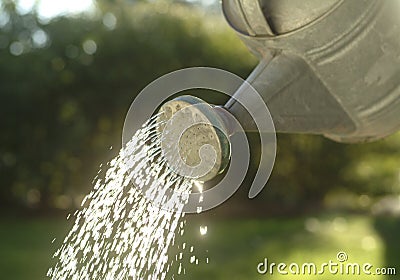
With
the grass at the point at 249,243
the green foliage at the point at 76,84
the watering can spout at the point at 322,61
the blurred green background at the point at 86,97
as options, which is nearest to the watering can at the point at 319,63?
the watering can spout at the point at 322,61

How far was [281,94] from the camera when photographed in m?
1.65

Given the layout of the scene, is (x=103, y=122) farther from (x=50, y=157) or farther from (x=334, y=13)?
(x=334, y=13)

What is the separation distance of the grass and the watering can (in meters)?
3.32

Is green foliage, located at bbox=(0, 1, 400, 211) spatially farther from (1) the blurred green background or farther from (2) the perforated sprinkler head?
(2) the perforated sprinkler head

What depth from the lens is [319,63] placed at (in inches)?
65.0

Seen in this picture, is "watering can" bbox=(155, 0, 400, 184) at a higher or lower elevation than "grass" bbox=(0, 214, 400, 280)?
lower

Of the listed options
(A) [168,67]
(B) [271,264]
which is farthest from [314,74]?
(A) [168,67]

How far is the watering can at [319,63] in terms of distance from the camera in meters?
1.59

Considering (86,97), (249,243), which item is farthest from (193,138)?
(86,97)

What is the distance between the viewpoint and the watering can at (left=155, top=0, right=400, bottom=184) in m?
1.59

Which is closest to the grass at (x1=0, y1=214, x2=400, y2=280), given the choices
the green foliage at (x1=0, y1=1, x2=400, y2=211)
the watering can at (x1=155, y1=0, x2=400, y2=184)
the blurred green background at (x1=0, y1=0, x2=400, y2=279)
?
the blurred green background at (x1=0, y1=0, x2=400, y2=279)

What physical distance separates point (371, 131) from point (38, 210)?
21.4 feet

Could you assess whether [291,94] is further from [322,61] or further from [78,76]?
[78,76]

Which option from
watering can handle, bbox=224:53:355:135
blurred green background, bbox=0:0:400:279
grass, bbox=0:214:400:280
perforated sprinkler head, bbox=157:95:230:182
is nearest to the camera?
perforated sprinkler head, bbox=157:95:230:182
